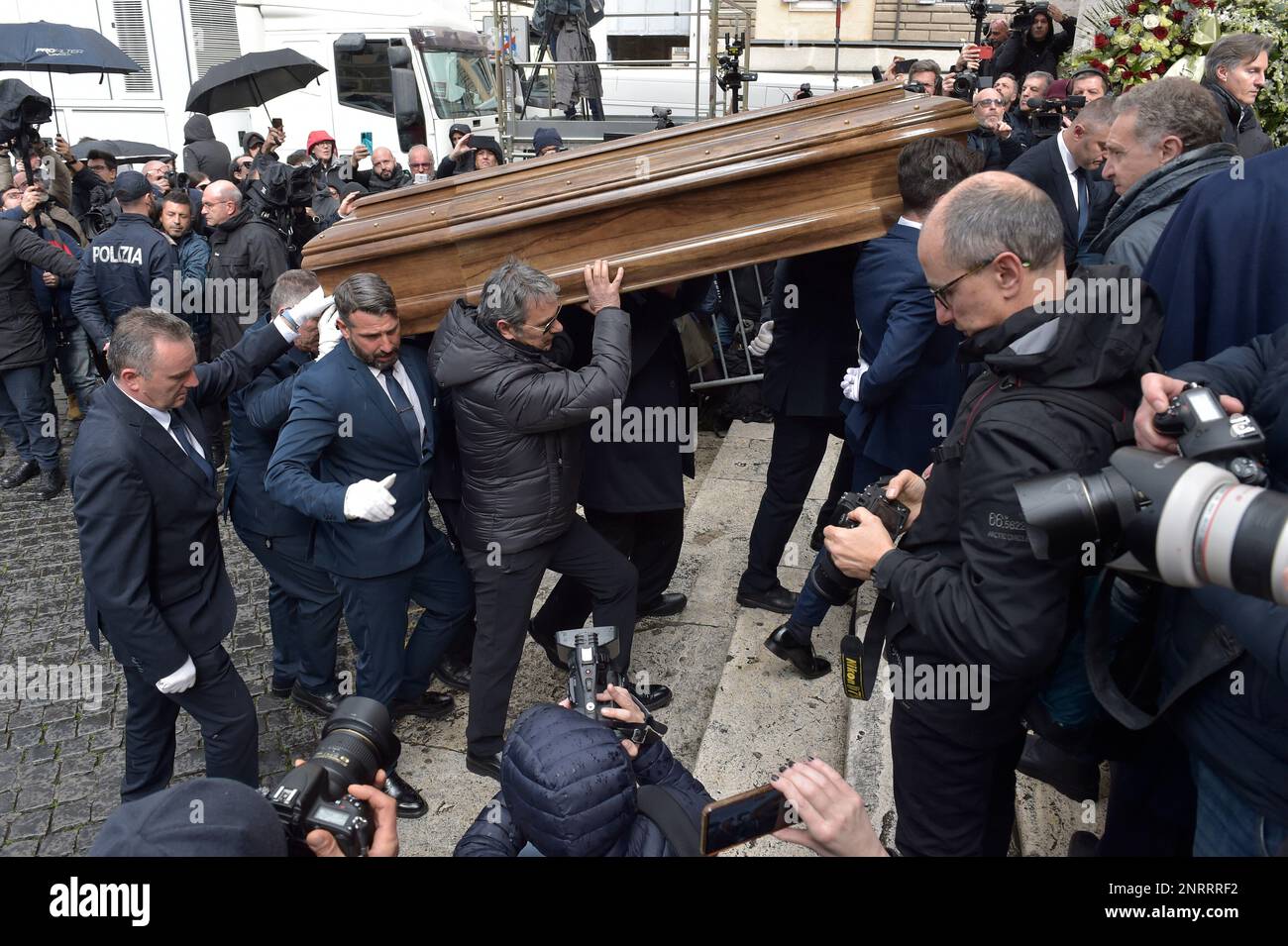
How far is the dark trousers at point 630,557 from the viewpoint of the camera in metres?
3.90

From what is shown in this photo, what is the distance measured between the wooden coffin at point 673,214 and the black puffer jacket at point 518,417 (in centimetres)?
21

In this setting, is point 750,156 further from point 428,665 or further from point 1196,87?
point 428,665

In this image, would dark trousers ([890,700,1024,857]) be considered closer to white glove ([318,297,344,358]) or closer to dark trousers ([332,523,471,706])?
dark trousers ([332,523,471,706])

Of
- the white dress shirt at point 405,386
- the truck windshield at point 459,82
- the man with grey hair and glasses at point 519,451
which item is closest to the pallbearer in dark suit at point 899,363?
the man with grey hair and glasses at point 519,451

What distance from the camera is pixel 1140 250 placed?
105 inches

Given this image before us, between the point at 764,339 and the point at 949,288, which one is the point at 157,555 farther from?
the point at 764,339

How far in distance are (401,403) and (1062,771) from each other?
234cm

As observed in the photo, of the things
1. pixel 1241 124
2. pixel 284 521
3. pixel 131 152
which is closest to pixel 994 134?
pixel 1241 124

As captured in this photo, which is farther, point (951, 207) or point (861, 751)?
point (861, 751)

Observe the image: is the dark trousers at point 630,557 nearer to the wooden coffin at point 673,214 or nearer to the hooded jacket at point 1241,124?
the wooden coffin at point 673,214

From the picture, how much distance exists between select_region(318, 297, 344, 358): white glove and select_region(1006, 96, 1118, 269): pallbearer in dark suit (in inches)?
118

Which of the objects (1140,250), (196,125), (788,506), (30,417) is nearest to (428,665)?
(788,506)

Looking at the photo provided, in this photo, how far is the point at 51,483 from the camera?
627 centimetres
